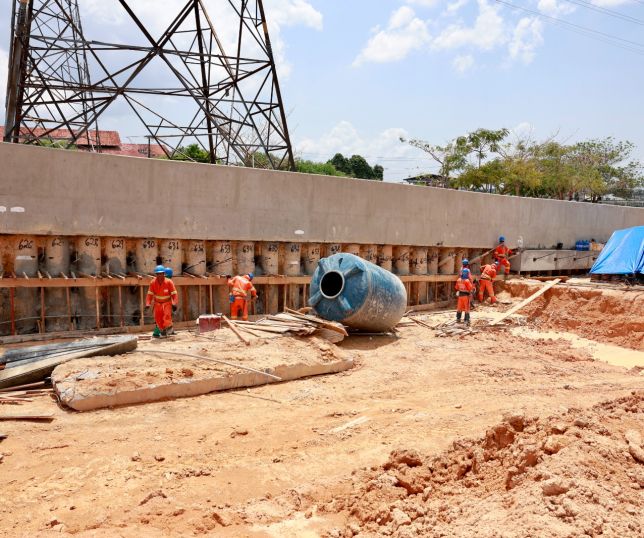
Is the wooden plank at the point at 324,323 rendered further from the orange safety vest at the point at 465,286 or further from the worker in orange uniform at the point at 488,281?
the worker in orange uniform at the point at 488,281

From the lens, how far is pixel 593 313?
1314cm

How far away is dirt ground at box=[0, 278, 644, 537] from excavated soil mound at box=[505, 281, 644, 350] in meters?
5.19

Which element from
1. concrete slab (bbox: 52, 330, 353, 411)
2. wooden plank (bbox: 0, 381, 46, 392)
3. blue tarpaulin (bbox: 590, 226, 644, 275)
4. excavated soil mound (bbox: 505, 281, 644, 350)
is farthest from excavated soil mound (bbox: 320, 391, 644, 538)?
blue tarpaulin (bbox: 590, 226, 644, 275)

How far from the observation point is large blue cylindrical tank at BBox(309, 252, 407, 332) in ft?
32.7

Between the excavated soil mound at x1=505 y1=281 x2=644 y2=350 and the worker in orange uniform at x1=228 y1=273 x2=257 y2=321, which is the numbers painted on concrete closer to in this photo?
the worker in orange uniform at x1=228 y1=273 x2=257 y2=321

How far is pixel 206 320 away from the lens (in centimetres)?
909

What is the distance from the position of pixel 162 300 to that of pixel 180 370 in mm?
2348

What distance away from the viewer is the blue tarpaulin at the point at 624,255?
1435cm

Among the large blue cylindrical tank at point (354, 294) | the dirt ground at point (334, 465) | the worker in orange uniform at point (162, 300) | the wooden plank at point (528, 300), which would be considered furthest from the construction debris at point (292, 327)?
the wooden plank at point (528, 300)

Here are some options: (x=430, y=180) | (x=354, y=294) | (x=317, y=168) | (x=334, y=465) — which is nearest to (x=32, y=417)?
(x=334, y=465)

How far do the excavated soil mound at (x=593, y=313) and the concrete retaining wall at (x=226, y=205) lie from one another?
284 centimetres

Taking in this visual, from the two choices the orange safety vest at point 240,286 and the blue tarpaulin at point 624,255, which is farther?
the blue tarpaulin at point 624,255

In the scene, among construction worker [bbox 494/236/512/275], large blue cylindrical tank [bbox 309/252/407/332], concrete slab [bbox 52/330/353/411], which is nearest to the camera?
concrete slab [bbox 52/330/353/411]

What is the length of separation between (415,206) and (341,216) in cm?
254
